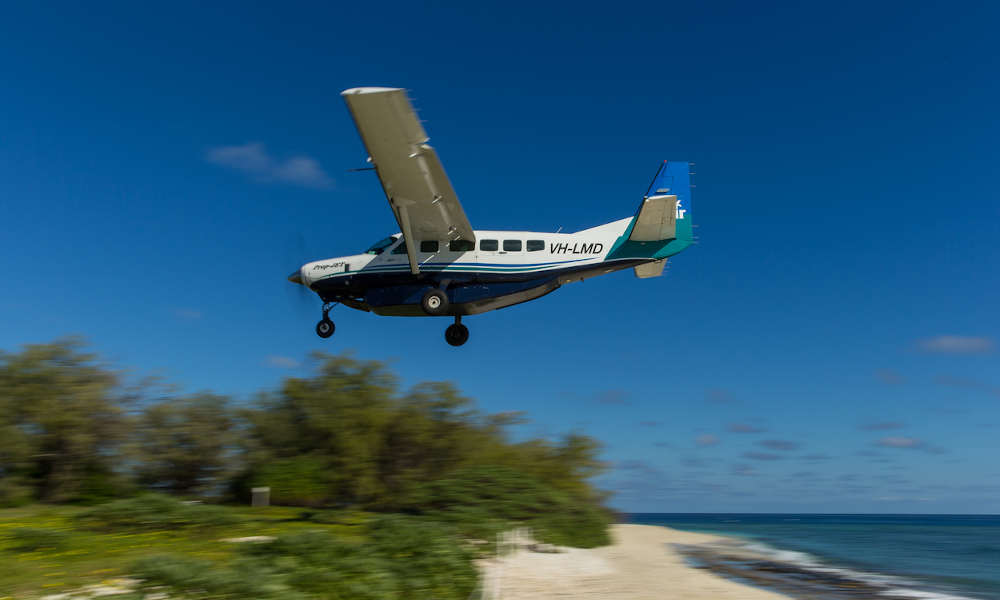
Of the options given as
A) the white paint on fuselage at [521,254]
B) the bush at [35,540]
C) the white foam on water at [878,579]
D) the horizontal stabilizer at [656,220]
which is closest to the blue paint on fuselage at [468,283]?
the white paint on fuselage at [521,254]

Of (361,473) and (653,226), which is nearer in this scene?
(653,226)

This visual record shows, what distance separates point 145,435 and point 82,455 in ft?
8.79

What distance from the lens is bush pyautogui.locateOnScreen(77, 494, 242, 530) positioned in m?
18.5

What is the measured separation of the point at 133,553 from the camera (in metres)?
15.4

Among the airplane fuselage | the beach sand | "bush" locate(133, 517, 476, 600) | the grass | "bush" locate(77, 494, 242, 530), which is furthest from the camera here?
the airplane fuselage

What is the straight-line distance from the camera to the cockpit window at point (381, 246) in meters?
20.2

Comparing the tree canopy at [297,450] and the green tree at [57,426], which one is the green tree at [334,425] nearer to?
the tree canopy at [297,450]

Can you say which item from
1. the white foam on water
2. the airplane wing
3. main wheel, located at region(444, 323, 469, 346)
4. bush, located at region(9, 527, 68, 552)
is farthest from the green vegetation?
the white foam on water

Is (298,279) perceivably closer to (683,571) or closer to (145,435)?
(145,435)

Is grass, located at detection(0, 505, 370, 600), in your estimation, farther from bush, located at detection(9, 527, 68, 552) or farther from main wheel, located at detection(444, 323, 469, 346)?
main wheel, located at detection(444, 323, 469, 346)

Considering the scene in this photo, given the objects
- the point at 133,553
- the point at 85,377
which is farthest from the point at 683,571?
the point at 85,377

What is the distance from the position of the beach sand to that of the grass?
4271 mm

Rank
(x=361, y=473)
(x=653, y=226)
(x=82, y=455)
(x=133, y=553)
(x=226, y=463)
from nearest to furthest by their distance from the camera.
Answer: (x=133, y=553), (x=653, y=226), (x=82, y=455), (x=361, y=473), (x=226, y=463)

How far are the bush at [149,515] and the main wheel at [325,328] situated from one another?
5.56 m
